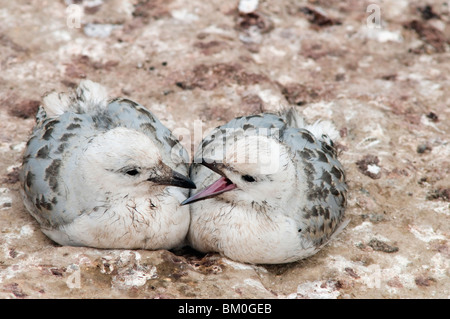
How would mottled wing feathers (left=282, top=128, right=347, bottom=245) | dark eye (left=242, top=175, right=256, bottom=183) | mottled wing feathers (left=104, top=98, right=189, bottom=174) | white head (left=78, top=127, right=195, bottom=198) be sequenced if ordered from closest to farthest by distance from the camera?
white head (left=78, top=127, right=195, bottom=198) → dark eye (left=242, top=175, right=256, bottom=183) → mottled wing feathers (left=282, top=128, right=347, bottom=245) → mottled wing feathers (left=104, top=98, right=189, bottom=174)

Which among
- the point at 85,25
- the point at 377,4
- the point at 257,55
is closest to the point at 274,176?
the point at 257,55

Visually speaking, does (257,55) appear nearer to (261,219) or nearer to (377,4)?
(377,4)

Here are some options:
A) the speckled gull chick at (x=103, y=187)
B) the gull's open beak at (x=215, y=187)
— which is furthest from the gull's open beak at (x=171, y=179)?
the gull's open beak at (x=215, y=187)

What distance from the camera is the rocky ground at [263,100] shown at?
15.0 feet

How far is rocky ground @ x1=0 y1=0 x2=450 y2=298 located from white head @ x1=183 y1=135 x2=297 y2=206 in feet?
1.75

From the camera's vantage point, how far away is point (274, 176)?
15.0 ft

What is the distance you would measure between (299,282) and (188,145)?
1946 mm

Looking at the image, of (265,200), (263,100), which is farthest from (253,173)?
(263,100)

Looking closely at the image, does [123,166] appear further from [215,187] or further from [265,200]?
[265,200]

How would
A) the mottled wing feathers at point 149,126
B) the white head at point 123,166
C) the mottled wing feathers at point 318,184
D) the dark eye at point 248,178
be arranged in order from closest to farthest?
the white head at point 123,166, the dark eye at point 248,178, the mottled wing feathers at point 318,184, the mottled wing feathers at point 149,126

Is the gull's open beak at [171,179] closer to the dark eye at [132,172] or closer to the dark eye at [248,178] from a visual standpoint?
the dark eye at [132,172]

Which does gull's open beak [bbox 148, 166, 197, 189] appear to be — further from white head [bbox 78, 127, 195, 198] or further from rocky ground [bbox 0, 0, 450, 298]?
rocky ground [bbox 0, 0, 450, 298]

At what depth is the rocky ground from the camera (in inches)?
180

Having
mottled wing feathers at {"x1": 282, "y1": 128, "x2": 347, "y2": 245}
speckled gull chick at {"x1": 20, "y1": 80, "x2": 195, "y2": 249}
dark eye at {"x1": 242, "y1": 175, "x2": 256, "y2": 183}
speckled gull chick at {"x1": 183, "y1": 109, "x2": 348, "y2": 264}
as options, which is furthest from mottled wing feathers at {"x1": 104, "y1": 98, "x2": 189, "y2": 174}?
mottled wing feathers at {"x1": 282, "y1": 128, "x2": 347, "y2": 245}
